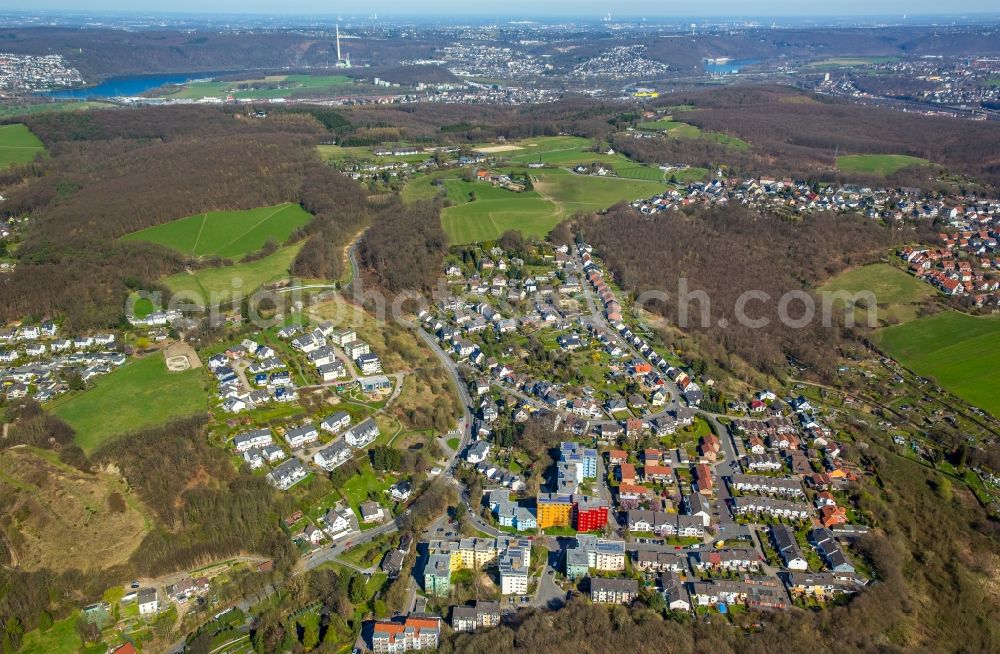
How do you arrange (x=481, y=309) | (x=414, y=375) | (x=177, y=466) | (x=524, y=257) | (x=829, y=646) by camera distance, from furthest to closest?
1. (x=524, y=257)
2. (x=481, y=309)
3. (x=414, y=375)
4. (x=177, y=466)
5. (x=829, y=646)

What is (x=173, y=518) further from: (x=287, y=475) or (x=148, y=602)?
(x=287, y=475)

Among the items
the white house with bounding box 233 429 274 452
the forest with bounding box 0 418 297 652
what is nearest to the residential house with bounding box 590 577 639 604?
the forest with bounding box 0 418 297 652

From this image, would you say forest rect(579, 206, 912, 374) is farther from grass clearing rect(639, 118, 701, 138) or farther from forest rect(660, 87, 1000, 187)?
grass clearing rect(639, 118, 701, 138)

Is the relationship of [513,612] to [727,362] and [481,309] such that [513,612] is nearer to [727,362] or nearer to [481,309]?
[727,362]

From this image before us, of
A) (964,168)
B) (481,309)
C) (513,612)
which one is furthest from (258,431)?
(964,168)

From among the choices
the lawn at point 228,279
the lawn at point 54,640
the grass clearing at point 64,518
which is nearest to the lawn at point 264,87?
the lawn at point 228,279
